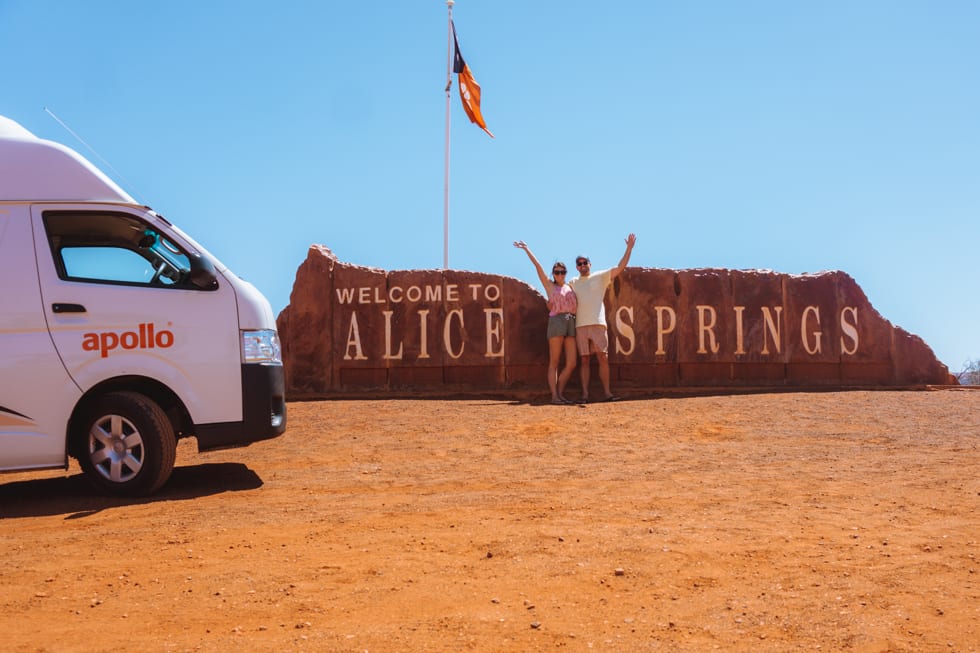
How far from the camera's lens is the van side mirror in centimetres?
683

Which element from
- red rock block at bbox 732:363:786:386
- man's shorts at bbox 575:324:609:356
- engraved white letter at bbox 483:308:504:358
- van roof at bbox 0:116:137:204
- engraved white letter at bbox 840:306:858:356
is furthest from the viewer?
engraved white letter at bbox 840:306:858:356

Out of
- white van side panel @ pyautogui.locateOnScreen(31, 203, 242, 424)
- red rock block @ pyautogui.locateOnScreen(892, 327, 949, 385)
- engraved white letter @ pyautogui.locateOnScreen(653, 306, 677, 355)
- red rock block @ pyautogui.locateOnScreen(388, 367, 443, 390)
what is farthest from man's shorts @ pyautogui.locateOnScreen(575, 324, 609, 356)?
white van side panel @ pyautogui.locateOnScreen(31, 203, 242, 424)

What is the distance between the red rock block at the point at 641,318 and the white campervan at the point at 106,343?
6.91 metres

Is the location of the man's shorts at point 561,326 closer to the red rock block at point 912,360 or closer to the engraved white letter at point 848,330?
the engraved white letter at point 848,330

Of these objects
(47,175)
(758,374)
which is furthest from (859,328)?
(47,175)

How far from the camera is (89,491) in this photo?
7121mm

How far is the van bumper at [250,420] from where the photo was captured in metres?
6.89

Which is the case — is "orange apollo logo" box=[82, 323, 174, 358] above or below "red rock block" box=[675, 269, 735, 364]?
below

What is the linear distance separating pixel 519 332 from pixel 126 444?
698 centimetres

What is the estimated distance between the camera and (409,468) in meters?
7.75

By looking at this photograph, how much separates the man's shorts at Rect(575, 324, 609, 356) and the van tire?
6.23m

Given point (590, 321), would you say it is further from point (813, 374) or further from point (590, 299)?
point (813, 374)

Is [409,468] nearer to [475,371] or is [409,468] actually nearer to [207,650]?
[207,650]

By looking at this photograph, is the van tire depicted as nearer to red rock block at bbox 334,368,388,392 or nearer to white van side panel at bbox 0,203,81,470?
white van side panel at bbox 0,203,81,470
